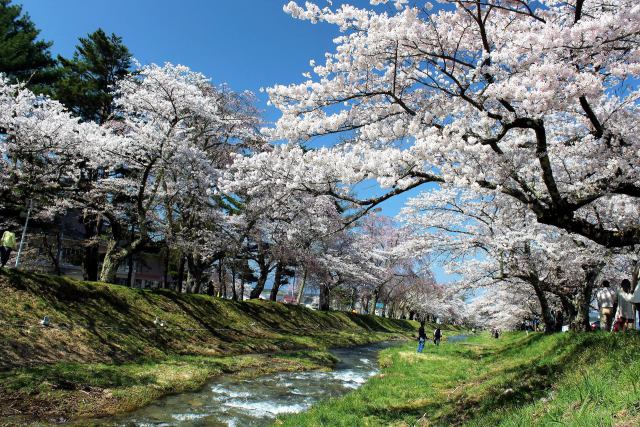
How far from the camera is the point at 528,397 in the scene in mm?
6691

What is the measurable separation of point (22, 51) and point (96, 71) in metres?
4.27

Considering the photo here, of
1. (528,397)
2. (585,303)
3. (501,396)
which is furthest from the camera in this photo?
(585,303)

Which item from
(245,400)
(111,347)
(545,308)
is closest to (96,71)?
(111,347)

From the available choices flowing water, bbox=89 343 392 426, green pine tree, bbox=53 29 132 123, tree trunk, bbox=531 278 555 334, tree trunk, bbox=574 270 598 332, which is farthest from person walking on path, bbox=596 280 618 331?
green pine tree, bbox=53 29 132 123

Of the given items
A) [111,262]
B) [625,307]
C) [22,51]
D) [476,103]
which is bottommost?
[111,262]

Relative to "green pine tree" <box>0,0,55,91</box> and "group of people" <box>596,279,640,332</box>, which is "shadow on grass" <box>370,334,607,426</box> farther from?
"green pine tree" <box>0,0,55,91</box>

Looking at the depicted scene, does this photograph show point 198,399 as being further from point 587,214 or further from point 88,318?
point 587,214

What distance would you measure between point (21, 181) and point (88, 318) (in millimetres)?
6283

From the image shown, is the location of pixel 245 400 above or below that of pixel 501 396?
below

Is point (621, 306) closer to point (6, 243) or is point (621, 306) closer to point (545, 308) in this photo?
point (545, 308)

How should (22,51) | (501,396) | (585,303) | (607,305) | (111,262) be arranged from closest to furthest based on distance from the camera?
(501,396) < (607,305) < (585,303) < (111,262) < (22,51)

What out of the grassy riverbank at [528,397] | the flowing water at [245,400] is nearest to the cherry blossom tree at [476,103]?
the grassy riverbank at [528,397]

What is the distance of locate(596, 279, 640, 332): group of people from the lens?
10.6 meters

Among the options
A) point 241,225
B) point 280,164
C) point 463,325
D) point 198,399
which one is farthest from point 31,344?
point 463,325
